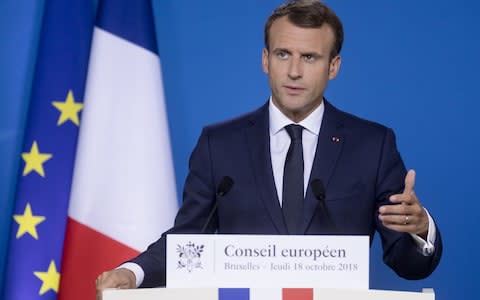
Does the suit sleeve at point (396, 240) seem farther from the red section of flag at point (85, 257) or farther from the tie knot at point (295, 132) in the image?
the red section of flag at point (85, 257)

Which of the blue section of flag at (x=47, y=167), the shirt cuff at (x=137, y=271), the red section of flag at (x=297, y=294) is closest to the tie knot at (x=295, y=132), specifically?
the shirt cuff at (x=137, y=271)

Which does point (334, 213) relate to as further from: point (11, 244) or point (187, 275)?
point (11, 244)

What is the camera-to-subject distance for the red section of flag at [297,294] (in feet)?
A: 5.03

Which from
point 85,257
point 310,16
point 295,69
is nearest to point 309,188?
point 295,69

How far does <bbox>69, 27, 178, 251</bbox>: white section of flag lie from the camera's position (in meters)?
3.02

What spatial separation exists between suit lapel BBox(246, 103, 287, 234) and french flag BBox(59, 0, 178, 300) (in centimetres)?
87

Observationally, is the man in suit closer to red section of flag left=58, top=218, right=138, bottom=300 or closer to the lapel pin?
the lapel pin

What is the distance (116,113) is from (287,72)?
1.11m

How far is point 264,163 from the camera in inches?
85.0

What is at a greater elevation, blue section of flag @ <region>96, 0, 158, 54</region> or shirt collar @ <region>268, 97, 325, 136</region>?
blue section of flag @ <region>96, 0, 158, 54</region>

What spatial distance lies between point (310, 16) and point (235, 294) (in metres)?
0.89

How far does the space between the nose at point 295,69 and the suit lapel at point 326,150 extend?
0.17 metres

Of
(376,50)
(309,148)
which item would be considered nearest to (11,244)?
(309,148)

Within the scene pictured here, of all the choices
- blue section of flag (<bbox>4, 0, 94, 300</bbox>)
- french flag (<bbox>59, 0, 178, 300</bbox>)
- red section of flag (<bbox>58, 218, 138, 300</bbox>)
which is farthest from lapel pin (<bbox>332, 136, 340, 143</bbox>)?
blue section of flag (<bbox>4, 0, 94, 300</bbox>)
